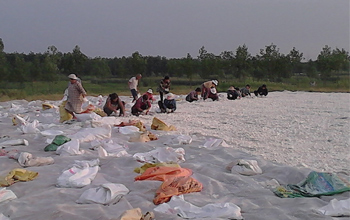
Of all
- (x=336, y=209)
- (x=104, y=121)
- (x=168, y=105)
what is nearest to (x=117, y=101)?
(x=168, y=105)

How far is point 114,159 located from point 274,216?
2867 millimetres

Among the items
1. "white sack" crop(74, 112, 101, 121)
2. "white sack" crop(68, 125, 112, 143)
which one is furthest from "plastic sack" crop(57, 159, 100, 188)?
"white sack" crop(74, 112, 101, 121)

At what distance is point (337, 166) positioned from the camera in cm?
489

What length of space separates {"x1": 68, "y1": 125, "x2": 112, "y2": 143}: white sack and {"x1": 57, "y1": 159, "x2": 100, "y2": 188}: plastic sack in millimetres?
2000

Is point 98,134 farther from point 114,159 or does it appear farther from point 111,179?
point 111,179

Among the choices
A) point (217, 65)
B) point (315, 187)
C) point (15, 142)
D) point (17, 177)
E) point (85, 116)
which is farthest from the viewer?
point (217, 65)

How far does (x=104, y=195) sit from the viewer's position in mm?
3656

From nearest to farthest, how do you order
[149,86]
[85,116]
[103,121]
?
1. [103,121]
2. [85,116]
3. [149,86]

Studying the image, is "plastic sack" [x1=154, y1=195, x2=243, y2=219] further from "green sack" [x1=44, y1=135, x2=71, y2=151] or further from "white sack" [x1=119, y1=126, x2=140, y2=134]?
"white sack" [x1=119, y1=126, x2=140, y2=134]

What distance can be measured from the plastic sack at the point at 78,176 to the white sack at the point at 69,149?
978 millimetres

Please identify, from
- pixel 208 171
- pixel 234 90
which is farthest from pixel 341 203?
pixel 234 90

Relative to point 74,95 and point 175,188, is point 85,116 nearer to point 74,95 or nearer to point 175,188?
point 74,95

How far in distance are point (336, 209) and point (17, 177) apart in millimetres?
3498

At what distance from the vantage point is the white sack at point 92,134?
6.75 metres
